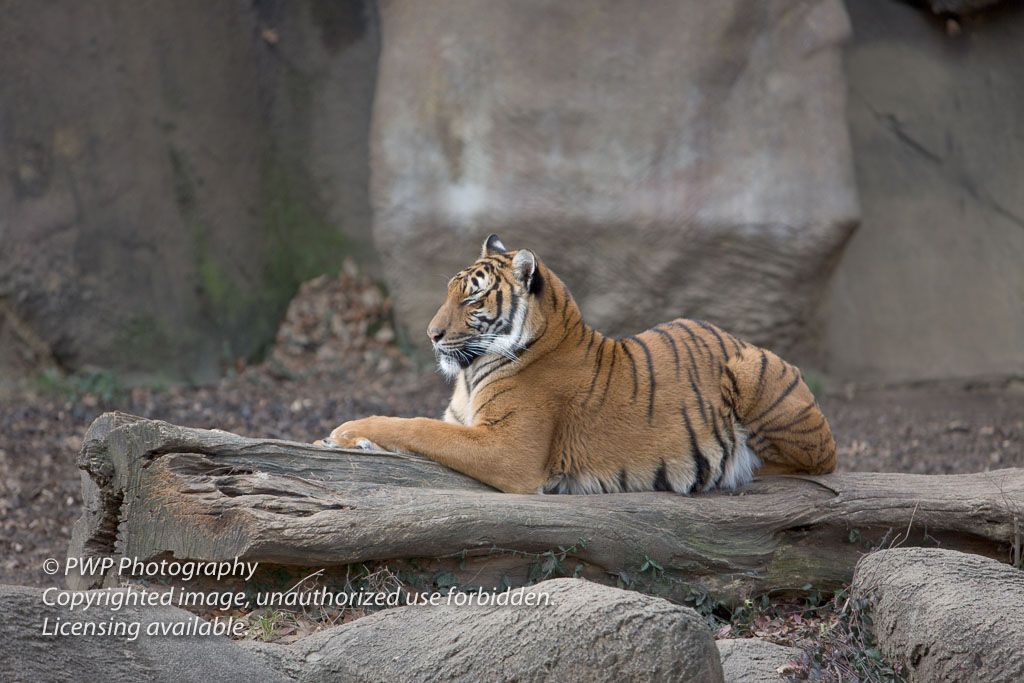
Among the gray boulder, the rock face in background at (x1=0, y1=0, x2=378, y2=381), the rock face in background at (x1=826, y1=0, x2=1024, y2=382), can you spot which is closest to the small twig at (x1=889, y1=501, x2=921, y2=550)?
the gray boulder

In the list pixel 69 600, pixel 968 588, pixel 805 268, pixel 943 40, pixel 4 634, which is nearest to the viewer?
pixel 4 634

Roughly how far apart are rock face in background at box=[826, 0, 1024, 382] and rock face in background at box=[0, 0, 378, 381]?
5.46m

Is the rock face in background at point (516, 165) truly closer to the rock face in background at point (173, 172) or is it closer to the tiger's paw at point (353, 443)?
the rock face in background at point (173, 172)

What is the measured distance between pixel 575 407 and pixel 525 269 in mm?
712

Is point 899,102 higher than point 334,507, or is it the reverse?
point 899,102

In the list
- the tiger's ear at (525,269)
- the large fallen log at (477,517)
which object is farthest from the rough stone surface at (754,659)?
the tiger's ear at (525,269)

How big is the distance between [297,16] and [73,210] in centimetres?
339

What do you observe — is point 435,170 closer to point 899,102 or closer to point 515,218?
point 515,218

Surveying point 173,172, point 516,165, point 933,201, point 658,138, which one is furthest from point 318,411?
point 933,201

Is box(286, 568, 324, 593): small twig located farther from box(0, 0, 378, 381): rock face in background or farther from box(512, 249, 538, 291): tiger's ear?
box(0, 0, 378, 381): rock face in background

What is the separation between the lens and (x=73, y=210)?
7.89 metres

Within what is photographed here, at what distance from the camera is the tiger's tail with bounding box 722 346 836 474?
4.54 metres

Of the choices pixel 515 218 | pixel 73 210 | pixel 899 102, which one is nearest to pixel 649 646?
pixel 515 218

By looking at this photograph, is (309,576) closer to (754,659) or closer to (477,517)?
(477,517)
